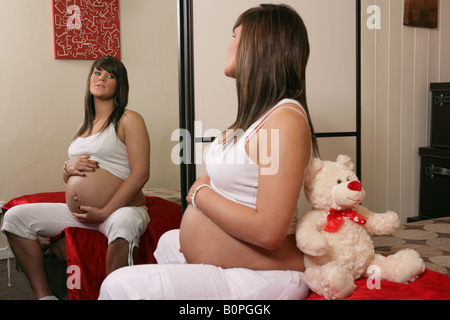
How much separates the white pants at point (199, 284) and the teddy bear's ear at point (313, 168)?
24cm

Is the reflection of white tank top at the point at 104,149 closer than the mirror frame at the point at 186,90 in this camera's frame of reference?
Yes

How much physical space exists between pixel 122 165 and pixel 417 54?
181 centimetres

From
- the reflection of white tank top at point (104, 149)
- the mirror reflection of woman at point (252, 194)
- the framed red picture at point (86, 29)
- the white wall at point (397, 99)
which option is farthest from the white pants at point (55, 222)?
the white wall at point (397, 99)

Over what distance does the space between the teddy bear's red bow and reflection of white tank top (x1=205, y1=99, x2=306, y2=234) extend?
→ 0.20 m

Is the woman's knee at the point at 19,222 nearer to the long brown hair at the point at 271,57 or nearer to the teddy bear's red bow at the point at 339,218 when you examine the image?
the long brown hair at the point at 271,57

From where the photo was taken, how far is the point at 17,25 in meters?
1.33

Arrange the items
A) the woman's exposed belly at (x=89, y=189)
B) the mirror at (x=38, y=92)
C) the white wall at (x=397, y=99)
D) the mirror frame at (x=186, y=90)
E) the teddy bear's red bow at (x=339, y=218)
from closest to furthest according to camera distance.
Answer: the teddy bear's red bow at (x=339, y=218) → the mirror at (x=38, y=92) → the woman's exposed belly at (x=89, y=189) → the mirror frame at (x=186, y=90) → the white wall at (x=397, y=99)

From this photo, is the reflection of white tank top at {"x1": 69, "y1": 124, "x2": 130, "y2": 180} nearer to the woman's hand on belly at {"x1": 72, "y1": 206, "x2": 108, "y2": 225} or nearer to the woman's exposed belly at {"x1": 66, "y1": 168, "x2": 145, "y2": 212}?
the woman's exposed belly at {"x1": 66, "y1": 168, "x2": 145, "y2": 212}

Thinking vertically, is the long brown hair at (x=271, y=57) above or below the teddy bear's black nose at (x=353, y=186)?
above

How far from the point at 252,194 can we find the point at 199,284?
0.24 meters

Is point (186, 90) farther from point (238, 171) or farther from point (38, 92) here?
point (238, 171)

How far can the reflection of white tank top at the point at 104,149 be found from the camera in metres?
1.42

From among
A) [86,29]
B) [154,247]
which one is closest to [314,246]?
[154,247]
